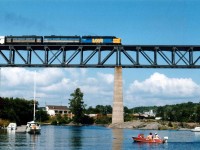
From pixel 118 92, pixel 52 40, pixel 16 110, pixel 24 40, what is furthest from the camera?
pixel 16 110

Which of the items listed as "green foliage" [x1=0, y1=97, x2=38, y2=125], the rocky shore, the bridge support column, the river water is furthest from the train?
the river water

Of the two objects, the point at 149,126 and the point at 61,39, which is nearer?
the point at 61,39

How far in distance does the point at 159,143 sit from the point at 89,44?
50112mm

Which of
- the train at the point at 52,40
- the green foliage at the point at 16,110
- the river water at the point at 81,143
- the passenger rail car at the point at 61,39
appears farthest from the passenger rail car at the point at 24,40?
the river water at the point at 81,143

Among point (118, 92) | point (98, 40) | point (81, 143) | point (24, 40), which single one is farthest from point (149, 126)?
point (81, 143)

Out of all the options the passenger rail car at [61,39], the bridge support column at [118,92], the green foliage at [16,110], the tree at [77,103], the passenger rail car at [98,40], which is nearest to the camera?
the passenger rail car at [61,39]

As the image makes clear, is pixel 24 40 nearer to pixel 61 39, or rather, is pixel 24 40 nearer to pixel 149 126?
pixel 61 39

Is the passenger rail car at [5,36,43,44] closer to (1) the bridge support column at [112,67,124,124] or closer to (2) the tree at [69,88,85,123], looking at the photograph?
(1) the bridge support column at [112,67,124,124]

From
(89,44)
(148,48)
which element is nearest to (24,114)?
(89,44)

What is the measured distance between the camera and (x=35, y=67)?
11931cm

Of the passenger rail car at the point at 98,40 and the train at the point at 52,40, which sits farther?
the passenger rail car at the point at 98,40

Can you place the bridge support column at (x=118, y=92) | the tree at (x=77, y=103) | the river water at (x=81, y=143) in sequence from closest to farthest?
the river water at (x=81, y=143) → the bridge support column at (x=118, y=92) → the tree at (x=77, y=103)

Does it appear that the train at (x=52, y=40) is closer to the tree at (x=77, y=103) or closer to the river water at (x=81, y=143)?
the river water at (x=81, y=143)

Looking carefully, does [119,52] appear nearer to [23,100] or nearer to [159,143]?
[23,100]
